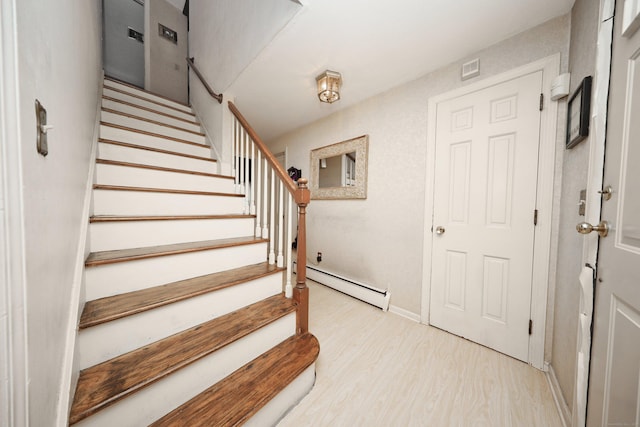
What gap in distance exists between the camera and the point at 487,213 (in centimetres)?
167

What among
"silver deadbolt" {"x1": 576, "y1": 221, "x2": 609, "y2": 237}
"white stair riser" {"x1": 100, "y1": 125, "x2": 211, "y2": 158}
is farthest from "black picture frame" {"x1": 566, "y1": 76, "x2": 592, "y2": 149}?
"white stair riser" {"x1": 100, "y1": 125, "x2": 211, "y2": 158}

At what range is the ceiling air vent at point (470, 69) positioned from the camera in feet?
5.51

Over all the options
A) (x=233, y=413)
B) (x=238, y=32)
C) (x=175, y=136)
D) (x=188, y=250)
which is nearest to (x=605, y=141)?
(x=233, y=413)

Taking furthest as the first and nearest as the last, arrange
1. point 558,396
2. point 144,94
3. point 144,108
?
point 144,94, point 144,108, point 558,396

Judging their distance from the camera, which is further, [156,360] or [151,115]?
[151,115]

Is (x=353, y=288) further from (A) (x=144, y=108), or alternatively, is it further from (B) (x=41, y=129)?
(A) (x=144, y=108)

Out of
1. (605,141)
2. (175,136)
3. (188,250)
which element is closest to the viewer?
(605,141)

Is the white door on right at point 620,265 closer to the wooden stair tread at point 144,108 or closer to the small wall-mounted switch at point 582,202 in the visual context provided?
the small wall-mounted switch at point 582,202

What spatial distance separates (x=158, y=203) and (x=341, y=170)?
1.90 meters

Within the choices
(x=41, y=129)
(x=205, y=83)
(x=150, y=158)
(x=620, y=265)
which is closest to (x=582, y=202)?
(x=620, y=265)

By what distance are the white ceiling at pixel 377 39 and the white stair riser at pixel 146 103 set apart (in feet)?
3.03

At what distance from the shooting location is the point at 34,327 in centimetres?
48

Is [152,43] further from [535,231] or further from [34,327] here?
[535,231]

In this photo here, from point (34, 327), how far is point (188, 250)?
0.88m
